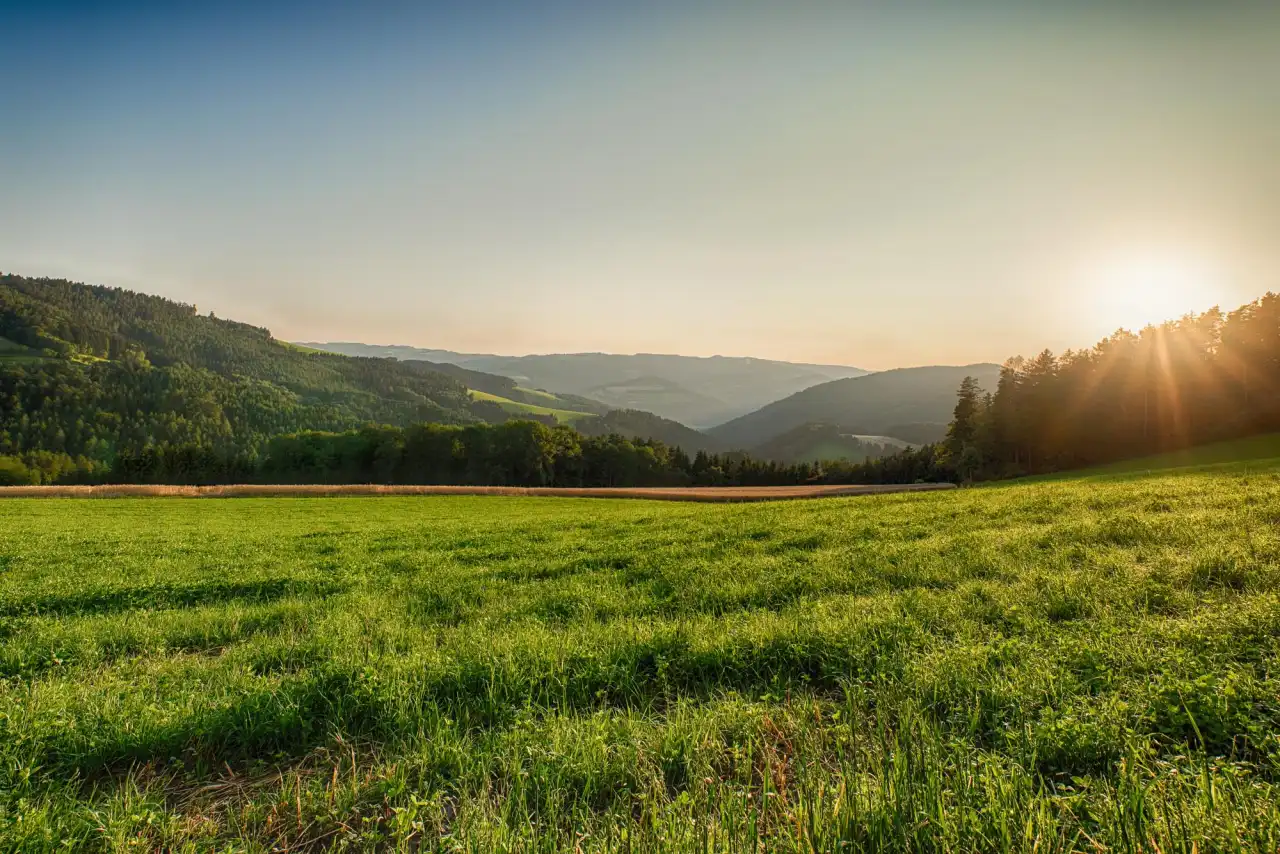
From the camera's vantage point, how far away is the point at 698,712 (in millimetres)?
3799

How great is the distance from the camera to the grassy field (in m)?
2.68

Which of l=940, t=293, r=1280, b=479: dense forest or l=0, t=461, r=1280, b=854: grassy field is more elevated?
l=940, t=293, r=1280, b=479: dense forest

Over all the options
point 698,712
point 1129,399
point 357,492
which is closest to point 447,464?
point 357,492

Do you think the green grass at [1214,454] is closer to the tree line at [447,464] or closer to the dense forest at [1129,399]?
the dense forest at [1129,399]

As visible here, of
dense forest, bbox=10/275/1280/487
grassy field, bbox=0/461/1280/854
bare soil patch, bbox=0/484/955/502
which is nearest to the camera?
grassy field, bbox=0/461/1280/854

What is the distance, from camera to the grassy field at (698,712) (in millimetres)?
2682

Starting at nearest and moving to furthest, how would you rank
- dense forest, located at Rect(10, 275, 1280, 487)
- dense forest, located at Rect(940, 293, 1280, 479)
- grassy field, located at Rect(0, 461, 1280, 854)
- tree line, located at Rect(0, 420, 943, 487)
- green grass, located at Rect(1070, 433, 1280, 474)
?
grassy field, located at Rect(0, 461, 1280, 854) → green grass, located at Rect(1070, 433, 1280, 474) → dense forest, located at Rect(940, 293, 1280, 479) → dense forest, located at Rect(10, 275, 1280, 487) → tree line, located at Rect(0, 420, 943, 487)

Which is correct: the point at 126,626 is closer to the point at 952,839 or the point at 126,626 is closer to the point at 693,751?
the point at 693,751

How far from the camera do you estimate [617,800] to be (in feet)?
9.69

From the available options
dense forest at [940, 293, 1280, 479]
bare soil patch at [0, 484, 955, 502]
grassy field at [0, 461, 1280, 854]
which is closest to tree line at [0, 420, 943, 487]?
dense forest at [940, 293, 1280, 479]

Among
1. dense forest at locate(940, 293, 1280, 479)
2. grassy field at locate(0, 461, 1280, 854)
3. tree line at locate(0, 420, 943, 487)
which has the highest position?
dense forest at locate(940, 293, 1280, 479)

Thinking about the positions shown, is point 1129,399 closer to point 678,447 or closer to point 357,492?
point 678,447

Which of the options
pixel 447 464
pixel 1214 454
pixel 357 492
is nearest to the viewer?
pixel 1214 454

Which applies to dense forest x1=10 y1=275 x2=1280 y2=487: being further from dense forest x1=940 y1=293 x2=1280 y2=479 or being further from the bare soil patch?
the bare soil patch
